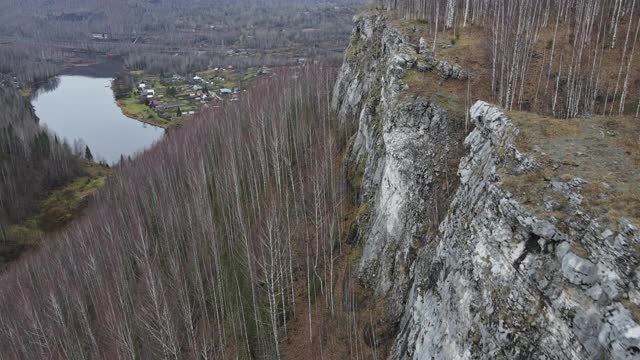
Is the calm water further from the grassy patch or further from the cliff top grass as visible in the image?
the cliff top grass

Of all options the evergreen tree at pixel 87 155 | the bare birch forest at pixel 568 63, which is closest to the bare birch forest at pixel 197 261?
the bare birch forest at pixel 568 63

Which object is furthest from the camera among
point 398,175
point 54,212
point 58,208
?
point 58,208

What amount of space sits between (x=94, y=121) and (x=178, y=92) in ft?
118

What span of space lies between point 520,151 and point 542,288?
647cm

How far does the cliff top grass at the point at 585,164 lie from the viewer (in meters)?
14.3

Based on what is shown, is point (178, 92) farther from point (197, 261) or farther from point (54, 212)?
point (197, 261)

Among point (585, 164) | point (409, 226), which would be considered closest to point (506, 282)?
point (585, 164)

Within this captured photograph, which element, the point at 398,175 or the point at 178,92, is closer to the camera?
the point at 398,175

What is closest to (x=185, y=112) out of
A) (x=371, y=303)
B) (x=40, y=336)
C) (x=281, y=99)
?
(x=281, y=99)

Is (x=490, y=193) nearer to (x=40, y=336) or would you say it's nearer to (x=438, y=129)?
(x=438, y=129)

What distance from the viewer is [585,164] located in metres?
16.6

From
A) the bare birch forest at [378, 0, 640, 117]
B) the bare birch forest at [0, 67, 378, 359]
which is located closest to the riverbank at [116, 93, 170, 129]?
the bare birch forest at [0, 67, 378, 359]

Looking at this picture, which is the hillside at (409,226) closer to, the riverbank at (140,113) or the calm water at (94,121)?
the calm water at (94,121)

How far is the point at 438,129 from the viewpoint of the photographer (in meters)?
27.2
